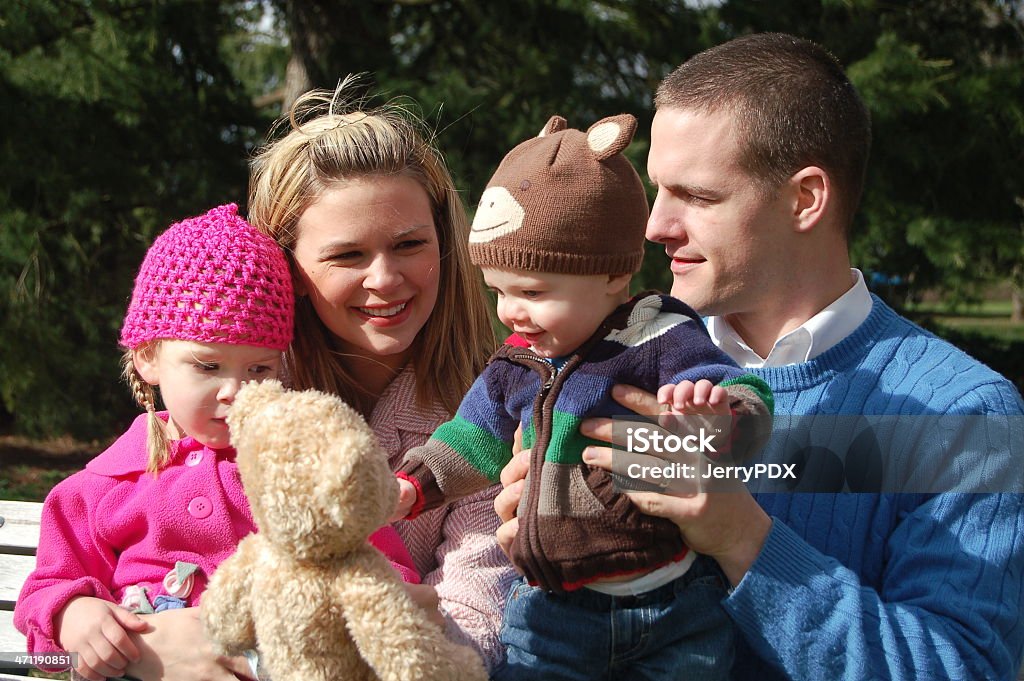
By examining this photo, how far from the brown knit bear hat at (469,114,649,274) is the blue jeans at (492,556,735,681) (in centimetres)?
63

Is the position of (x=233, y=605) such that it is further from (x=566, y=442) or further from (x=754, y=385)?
(x=754, y=385)

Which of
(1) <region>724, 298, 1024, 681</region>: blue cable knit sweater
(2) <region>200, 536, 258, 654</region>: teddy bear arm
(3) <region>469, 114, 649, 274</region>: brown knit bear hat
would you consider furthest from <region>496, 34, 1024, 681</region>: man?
(2) <region>200, 536, 258, 654</region>: teddy bear arm

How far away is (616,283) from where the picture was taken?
198cm

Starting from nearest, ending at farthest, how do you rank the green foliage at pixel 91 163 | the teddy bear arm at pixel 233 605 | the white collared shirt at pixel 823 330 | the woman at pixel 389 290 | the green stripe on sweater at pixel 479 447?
1. the teddy bear arm at pixel 233 605
2. the green stripe on sweater at pixel 479 447
3. the white collared shirt at pixel 823 330
4. the woman at pixel 389 290
5. the green foliage at pixel 91 163

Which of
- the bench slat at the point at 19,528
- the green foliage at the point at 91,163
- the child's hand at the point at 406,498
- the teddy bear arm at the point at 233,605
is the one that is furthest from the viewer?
the green foliage at the point at 91,163

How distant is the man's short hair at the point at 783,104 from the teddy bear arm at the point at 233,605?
135 centimetres

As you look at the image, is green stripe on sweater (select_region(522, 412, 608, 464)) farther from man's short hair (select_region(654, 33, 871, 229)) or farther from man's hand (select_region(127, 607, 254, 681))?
man's hand (select_region(127, 607, 254, 681))

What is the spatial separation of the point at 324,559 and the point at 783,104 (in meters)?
1.43

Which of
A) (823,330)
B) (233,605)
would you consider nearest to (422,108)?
(823,330)

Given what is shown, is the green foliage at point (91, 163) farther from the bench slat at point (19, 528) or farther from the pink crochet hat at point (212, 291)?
the pink crochet hat at point (212, 291)

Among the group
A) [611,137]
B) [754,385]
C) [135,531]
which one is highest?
[611,137]

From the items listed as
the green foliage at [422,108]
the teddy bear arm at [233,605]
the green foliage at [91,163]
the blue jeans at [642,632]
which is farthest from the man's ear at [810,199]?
the green foliage at [91,163]

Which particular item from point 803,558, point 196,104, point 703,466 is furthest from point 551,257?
point 196,104

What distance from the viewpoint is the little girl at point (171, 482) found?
2.28m
